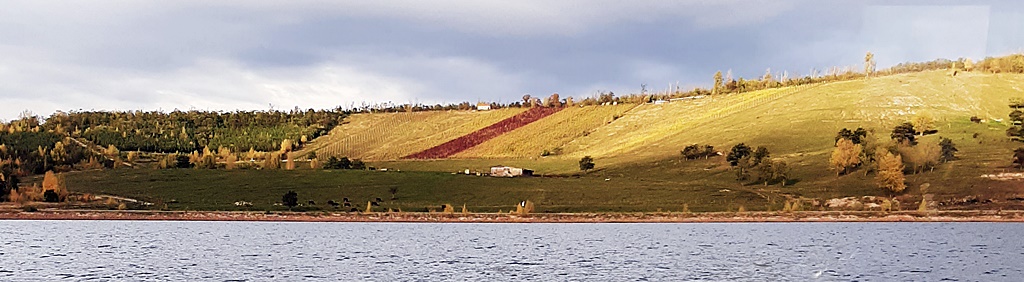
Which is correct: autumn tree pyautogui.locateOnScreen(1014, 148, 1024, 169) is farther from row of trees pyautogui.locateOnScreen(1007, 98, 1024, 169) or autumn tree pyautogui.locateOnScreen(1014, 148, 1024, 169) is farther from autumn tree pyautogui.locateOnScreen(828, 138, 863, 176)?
autumn tree pyautogui.locateOnScreen(828, 138, 863, 176)

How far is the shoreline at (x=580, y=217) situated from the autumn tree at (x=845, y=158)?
1591cm

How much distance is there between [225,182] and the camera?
171 metres

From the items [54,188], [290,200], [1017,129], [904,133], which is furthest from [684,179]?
[54,188]

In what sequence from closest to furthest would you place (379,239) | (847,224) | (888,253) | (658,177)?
(888,253) → (379,239) → (847,224) → (658,177)

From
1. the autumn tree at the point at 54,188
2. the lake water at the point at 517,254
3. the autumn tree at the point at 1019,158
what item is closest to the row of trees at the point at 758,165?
the autumn tree at the point at 1019,158

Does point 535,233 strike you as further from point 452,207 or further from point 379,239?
point 452,207

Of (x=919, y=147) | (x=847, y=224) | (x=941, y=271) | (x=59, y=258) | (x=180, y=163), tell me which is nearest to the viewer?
(x=941, y=271)

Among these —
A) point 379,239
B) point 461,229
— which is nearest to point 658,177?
point 461,229

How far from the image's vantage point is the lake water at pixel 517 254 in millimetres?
62656

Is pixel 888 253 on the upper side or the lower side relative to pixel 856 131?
lower

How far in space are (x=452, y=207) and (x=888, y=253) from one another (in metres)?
77.8

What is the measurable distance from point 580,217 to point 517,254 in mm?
63022

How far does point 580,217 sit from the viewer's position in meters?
142

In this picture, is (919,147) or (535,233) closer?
(535,233)
